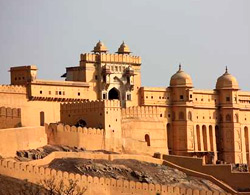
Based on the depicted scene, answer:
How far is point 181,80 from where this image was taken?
107688 millimetres

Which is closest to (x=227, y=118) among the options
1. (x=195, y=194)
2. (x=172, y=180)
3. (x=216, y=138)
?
(x=216, y=138)

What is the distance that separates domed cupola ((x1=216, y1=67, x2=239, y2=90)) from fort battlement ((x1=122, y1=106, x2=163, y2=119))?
8.76m

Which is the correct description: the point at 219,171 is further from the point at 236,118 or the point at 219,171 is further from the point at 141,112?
the point at 236,118

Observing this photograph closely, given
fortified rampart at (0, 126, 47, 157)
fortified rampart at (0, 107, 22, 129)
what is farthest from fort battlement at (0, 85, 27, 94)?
fortified rampart at (0, 126, 47, 157)

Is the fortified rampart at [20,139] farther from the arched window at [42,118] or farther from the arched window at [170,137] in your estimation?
the arched window at [170,137]

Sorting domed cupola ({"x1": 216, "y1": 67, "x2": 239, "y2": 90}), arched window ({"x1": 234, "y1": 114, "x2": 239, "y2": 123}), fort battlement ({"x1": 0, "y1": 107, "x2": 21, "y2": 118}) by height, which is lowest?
arched window ({"x1": 234, "y1": 114, "x2": 239, "y2": 123})

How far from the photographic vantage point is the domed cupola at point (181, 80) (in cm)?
10756

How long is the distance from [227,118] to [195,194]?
2517 cm

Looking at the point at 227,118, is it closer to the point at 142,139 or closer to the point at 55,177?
the point at 142,139

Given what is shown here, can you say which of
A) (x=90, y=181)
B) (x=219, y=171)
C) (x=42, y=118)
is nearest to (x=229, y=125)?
(x=219, y=171)

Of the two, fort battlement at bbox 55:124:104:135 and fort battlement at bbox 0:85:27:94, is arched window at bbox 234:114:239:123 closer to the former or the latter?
fort battlement at bbox 55:124:104:135

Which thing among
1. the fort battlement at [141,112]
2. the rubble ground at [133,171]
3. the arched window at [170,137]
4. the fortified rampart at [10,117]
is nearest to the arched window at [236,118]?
the arched window at [170,137]

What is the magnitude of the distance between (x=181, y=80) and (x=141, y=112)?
6989 mm

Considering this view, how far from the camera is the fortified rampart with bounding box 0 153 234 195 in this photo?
78.2 meters
